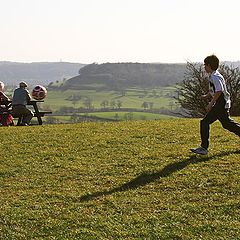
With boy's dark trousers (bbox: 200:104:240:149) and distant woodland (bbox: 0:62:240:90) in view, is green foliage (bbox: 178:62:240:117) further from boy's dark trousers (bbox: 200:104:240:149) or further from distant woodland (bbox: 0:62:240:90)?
distant woodland (bbox: 0:62:240:90)

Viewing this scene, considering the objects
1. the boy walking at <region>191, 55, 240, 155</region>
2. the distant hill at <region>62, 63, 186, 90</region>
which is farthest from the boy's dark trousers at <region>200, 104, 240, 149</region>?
the distant hill at <region>62, 63, 186, 90</region>

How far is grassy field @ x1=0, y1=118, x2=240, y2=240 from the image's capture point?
6.36 m

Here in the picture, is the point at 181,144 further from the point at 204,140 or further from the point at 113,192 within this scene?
the point at 113,192

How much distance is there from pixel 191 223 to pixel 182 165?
2939 millimetres

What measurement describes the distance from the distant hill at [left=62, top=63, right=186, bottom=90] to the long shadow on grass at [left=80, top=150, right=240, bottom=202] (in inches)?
5680

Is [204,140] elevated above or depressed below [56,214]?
above

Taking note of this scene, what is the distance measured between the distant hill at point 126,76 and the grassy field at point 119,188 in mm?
142858

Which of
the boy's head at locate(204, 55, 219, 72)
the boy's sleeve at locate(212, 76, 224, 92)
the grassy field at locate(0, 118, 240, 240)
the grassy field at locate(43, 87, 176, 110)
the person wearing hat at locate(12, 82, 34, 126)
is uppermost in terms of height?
the boy's head at locate(204, 55, 219, 72)

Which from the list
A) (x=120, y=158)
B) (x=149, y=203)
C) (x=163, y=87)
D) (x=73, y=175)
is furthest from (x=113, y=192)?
(x=163, y=87)

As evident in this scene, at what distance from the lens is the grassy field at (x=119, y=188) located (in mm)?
6359

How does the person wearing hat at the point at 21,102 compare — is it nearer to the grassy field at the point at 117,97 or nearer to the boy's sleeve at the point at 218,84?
the boy's sleeve at the point at 218,84

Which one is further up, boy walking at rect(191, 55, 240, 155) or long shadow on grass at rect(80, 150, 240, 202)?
boy walking at rect(191, 55, 240, 155)

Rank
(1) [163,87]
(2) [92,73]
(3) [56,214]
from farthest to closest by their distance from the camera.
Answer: (2) [92,73], (1) [163,87], (3) [56,214]

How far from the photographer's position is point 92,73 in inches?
7318
